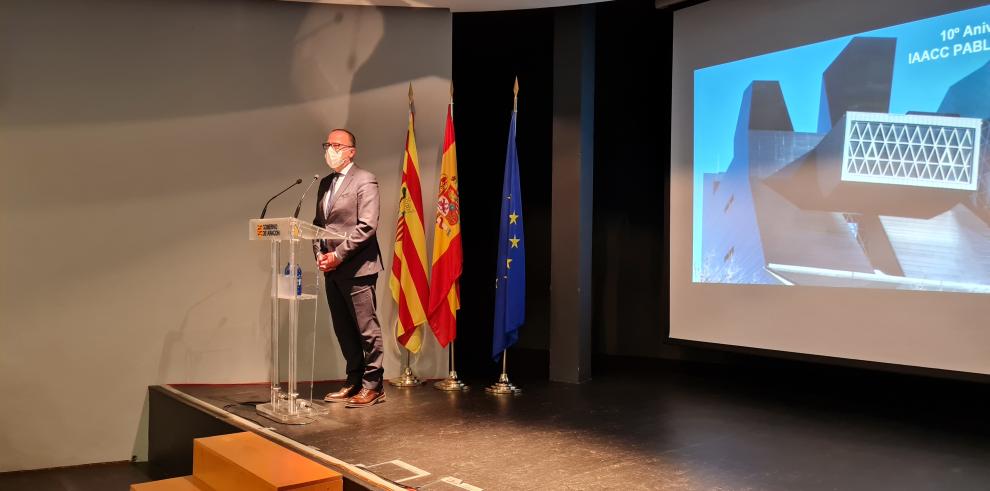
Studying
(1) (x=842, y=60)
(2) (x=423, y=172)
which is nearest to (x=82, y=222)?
(2) (x=423, y=172)

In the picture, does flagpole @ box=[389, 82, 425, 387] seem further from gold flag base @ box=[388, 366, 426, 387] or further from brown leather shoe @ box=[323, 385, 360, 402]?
brown leather shoe @ box=[323, 385, 360, 402]

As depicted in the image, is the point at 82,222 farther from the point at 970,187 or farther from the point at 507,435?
the point at 970,187

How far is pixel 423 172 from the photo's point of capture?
5.10m

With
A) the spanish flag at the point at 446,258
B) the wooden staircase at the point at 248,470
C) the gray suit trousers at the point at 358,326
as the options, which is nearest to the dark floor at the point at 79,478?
the wooden staircase at the point at 248,470

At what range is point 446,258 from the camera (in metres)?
4.75

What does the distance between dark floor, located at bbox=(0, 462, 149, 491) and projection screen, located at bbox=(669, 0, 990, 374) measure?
3.56 metres

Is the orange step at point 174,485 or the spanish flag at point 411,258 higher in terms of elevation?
the spanish flag at point 411,258

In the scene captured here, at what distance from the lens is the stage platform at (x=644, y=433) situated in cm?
281

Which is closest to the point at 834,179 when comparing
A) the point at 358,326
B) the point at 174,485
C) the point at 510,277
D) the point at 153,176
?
the point at 510,277

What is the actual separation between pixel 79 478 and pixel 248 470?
79.2 inches

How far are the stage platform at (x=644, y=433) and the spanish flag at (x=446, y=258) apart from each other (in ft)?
1.44

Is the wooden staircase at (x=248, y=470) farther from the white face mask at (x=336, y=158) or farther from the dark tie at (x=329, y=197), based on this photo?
the white face mask at (x=336, y=158)

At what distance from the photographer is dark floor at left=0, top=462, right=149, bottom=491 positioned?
12.5ft

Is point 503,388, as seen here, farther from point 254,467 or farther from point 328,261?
point 254,467
